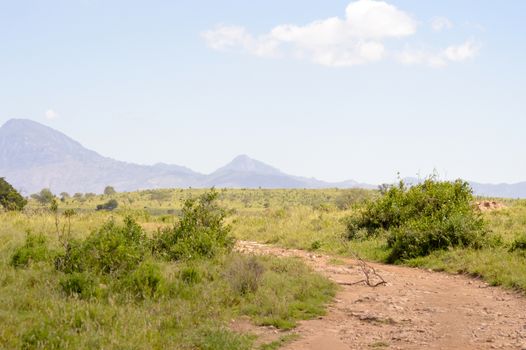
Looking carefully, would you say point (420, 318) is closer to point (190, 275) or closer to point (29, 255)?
point (190, 275)

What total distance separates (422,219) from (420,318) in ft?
30.3

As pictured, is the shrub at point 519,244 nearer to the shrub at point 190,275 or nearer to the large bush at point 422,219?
the large bush at point 422,219

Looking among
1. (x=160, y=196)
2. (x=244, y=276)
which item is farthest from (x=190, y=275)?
(x=160, y=196)

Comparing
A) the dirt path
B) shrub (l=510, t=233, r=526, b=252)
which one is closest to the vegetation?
the dirt path

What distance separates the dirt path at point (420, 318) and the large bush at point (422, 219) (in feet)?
9.85

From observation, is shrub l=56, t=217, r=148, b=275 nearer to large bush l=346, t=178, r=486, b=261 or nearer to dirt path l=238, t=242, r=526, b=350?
dirt path l=238, t=242, r=526, b=350

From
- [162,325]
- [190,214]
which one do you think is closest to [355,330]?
[162,325]

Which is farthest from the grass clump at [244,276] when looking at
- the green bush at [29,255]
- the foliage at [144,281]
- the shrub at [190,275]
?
the green bush at [29,255]

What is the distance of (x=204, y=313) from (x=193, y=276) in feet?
7.80

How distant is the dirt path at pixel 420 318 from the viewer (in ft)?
28.1

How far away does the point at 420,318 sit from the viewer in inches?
400

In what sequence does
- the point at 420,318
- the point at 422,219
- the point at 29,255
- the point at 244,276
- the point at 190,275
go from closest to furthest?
the point at 420,318
the point at 244,276
the point at 190,275
the point at 29,255
the point at 422,219

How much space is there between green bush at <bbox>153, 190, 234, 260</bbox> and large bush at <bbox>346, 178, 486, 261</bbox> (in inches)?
242

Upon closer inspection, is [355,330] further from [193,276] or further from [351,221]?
[351,221]
